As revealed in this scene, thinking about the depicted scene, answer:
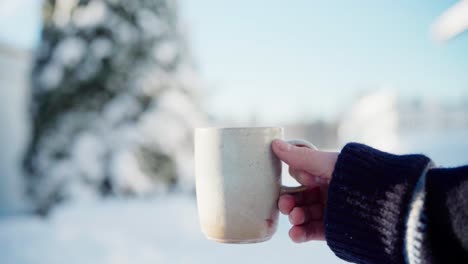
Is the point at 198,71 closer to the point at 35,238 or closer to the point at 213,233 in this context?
the point at 35,238

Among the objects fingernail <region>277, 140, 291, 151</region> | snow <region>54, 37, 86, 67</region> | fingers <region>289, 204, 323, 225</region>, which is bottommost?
fingers <region>289, 204, 323, 225</region>

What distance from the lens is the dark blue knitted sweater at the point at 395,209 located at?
557 mm

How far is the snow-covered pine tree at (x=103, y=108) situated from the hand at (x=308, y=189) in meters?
2.48

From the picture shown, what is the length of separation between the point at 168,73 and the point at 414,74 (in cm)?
458

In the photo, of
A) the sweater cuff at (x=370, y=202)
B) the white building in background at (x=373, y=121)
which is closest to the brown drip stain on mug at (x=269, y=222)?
the sweater cuff at (x=370, y=202)

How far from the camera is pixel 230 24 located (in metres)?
5.86

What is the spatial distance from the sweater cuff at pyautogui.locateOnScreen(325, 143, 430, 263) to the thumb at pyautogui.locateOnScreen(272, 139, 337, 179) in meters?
0.07

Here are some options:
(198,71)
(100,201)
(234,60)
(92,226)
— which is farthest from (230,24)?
(92,226)

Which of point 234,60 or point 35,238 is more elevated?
point 234,60

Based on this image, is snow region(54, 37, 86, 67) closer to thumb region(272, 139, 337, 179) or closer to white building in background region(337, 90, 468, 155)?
thumb region(272, 139, 337, 179)

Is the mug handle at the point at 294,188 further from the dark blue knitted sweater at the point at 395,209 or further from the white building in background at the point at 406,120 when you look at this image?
the white building in background at the point at 406,120

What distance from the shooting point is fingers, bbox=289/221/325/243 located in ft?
2.78

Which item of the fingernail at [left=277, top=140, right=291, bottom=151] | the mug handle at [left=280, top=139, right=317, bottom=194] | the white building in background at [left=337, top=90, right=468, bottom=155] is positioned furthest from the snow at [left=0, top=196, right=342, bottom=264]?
the white building in background at [left=337, top=90, right=468, bottom=155]

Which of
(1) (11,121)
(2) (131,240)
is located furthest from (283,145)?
(1) (11,121)
